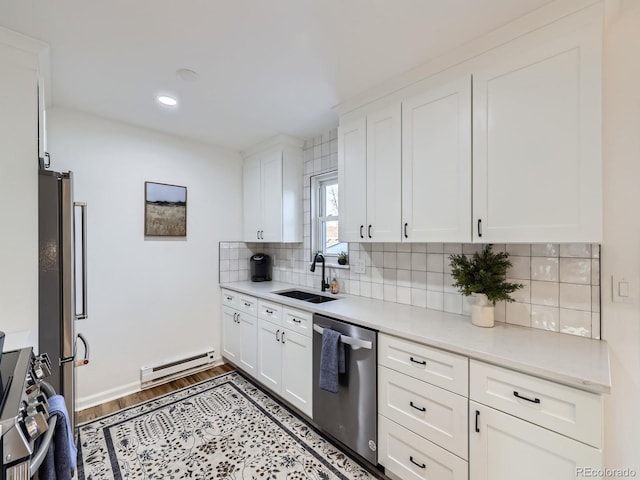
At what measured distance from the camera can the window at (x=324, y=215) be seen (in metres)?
3.01

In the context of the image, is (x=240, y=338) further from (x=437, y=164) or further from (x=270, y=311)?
(x=437, y=164)

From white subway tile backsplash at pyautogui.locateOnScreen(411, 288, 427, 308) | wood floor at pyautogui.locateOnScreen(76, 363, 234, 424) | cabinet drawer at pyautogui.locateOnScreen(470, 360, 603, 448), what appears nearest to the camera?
cabinet drawer at pyautogui.locateOnScreen(470, 360, 603, 448)

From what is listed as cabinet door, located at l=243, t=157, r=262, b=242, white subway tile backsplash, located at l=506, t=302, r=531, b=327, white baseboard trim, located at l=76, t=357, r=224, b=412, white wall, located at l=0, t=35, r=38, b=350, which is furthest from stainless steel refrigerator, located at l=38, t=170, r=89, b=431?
white subway tile backsplash, located at l=506, t=302, r=531, b=327

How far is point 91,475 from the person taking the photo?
1728 millimetres

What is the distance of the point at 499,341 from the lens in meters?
1.43

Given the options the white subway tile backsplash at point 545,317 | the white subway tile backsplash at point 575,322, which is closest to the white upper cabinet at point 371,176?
the white subway tile backsplash at point 545,317

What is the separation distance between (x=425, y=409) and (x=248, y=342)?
1820 millimetres

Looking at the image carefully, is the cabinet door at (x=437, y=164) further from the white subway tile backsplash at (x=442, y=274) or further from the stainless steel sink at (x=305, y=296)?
the stainless steel sink at (x=305, y=296)

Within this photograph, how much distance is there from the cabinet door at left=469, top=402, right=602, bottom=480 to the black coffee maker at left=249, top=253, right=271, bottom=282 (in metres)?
2.54

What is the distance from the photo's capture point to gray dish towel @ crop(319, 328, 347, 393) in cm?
187

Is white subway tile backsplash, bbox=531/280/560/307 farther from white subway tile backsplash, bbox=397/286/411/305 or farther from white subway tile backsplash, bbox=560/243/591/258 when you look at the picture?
white subway tile backsplash, bbox=397/286/411/305

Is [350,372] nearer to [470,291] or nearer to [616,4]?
[470,291]

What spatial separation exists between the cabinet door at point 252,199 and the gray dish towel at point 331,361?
5.66 ft

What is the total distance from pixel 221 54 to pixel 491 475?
253cm
